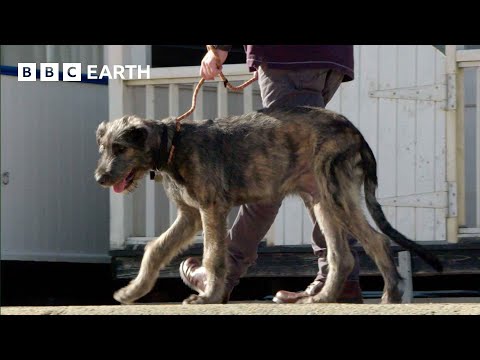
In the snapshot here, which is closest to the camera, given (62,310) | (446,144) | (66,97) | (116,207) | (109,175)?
(62,310)

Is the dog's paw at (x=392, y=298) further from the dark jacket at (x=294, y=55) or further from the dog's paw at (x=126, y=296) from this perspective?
the dog's paw at (x=126, y=296)

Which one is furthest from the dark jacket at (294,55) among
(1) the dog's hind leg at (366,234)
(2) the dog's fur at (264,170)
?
(1) the dog's hind leg at (366,234)

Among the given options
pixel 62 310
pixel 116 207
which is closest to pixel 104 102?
pixel 116 207

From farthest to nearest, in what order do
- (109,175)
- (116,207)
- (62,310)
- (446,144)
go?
(116,207) → (446,144) → (109,175) → (62,310)

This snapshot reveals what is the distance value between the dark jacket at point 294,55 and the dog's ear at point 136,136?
0.66 m

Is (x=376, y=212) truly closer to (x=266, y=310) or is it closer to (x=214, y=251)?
(x=214, y=251)

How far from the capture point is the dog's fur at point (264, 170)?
7047 millimetres

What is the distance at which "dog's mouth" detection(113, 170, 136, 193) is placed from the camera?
7266 mm

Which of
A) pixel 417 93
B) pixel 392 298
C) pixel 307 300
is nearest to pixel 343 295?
pixel 307 300

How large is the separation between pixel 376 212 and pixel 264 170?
26.8 inches

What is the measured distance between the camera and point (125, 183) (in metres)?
7.29
